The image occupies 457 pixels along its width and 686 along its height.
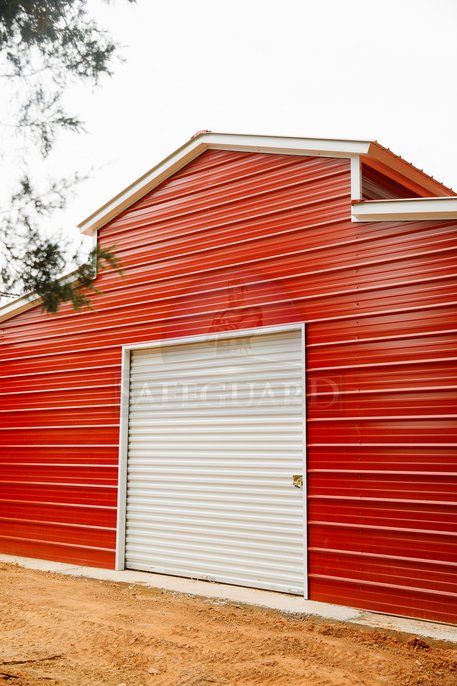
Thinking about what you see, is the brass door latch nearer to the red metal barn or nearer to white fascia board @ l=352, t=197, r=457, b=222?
the red metal barn

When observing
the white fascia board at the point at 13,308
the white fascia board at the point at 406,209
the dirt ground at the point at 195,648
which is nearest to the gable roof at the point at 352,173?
the white fascia board at the point at 406,209

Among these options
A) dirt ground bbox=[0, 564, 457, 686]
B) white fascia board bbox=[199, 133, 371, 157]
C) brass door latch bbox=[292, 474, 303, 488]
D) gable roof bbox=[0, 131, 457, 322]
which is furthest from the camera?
brass door latch bbox=[292, 474, 303, 488]

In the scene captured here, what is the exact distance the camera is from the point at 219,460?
7.96 meters

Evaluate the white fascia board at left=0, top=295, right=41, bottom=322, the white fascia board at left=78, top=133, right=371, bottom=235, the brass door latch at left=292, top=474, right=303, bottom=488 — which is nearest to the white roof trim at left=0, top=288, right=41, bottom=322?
the white fascia board at left=0, top=295, right=41, bottom=322

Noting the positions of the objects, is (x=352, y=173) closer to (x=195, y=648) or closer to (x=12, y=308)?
(x=195, y=648)

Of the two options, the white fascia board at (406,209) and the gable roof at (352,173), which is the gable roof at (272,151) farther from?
the white fascia board at (406,209)

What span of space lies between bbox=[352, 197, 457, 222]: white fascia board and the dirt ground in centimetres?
390

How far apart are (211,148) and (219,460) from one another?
4.16 m

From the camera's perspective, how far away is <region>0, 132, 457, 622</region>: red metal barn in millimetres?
6254

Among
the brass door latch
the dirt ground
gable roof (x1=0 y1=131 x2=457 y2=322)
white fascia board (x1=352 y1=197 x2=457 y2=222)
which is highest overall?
gable roof (x1=0 y1=131 x2=457 y2=322)

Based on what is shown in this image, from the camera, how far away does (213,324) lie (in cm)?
810

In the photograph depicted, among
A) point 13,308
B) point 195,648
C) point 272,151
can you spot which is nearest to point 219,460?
point 195,648

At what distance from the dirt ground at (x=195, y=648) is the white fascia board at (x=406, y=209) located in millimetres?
3905

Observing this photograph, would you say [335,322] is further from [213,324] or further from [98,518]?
[98,518]
